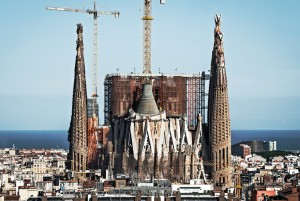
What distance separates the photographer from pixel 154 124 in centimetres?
13550

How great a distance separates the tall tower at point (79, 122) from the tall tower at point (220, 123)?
1452 centimetres

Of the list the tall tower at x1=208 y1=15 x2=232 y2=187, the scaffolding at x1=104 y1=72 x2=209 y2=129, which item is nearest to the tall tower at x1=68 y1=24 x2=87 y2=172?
the scaffolding at x1=104 y1=72 x2=209 y2=129

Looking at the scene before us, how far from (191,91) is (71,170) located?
58.3 ft

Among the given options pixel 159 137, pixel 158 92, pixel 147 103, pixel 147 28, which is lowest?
pixel 159 137

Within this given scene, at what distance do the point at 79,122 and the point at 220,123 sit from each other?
1637cm

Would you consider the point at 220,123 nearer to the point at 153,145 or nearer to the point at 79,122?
the point at 153,145

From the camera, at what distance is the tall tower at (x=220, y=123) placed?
139m

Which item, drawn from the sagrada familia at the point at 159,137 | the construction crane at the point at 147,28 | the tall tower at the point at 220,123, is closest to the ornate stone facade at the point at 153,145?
the sagrada familia at the point at 159,137

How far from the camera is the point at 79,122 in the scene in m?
144

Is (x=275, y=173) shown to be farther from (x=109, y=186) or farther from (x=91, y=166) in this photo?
(x=109, y=186)

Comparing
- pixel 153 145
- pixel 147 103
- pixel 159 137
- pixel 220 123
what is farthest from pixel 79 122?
pixel 220 123

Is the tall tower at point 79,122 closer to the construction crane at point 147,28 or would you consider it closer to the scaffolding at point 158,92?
the scaffolding at point 158,92

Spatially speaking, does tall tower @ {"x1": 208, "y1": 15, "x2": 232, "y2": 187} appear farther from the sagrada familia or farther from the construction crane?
the construction crane

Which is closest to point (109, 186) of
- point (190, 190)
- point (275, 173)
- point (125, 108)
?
point (190, 190)
